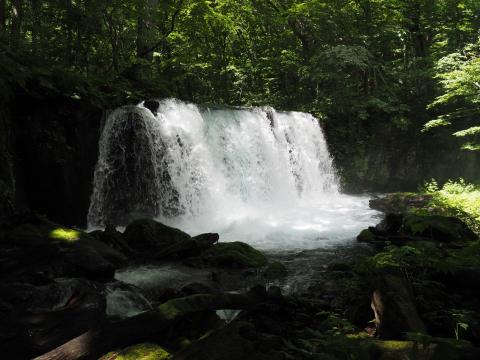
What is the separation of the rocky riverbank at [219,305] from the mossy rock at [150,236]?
0.59 metres

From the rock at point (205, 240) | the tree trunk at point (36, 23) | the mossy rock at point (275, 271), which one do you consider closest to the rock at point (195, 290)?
the mossy rock at point (275, 271)

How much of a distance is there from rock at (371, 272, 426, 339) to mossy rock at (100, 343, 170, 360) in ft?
6.54

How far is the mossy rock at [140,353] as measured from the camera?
2.93 meters

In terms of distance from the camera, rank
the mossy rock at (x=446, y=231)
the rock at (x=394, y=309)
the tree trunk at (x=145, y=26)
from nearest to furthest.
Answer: the rock at (x=394, y=309), the mossy rock at (x=446, y=231), the tree trunk at (x=145, y=26)

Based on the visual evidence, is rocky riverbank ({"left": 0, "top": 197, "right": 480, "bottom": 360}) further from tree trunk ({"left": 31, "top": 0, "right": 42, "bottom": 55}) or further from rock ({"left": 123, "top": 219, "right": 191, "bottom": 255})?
tree trunk ({"left": 31, "top": 0, "right": 42, "bottom": 55})

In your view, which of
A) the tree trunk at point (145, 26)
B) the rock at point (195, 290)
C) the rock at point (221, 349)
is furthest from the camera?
the tree trunk at point (145, 26)

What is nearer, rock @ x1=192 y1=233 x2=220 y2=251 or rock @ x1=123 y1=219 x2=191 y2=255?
rock @ x1=192 y1=233 x2=220 y2=251

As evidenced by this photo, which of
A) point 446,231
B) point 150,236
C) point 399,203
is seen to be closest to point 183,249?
point 150,236

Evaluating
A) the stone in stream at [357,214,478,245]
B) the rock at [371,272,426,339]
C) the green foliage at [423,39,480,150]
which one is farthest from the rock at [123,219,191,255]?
the green foliage at [423,39,480,150]

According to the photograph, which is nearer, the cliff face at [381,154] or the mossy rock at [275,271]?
the mossy rock at [275,271]

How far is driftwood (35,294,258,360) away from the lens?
2.81 m

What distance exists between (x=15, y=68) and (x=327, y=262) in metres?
8.39

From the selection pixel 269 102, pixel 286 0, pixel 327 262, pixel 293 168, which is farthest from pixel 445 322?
pixel 286 0

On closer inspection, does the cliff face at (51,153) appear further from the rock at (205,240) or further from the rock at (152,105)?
the rock at (205,240)
